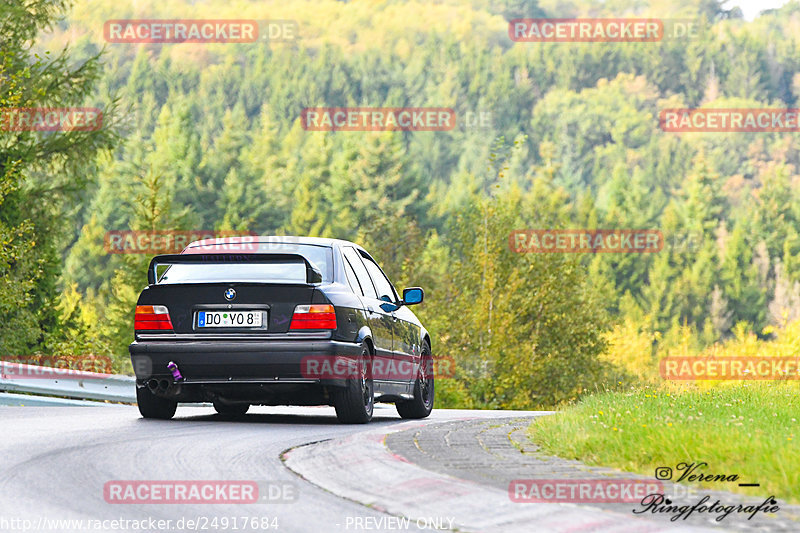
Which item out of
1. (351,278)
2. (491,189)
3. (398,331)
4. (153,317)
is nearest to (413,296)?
(398,331)

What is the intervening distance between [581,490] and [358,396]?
17.9 feet

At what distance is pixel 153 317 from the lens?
11688mm

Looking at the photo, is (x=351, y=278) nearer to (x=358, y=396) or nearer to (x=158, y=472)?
(x=358, y=396)

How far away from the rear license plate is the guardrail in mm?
5271

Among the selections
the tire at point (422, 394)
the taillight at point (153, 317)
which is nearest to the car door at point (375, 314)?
the tire at point (422, 394)

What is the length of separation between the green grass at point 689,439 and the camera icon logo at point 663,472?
1.9 inches

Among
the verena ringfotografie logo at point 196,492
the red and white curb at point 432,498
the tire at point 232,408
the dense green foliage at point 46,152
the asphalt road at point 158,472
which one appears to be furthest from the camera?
the dense green foliage at point 46,152

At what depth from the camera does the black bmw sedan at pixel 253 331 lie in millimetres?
11430

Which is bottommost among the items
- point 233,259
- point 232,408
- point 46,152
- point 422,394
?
point 232,408

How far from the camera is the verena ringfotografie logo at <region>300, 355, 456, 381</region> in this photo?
11.4 metres

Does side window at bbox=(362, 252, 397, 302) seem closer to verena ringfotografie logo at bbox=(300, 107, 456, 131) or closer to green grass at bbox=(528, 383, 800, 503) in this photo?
green grass at bbox=(528, 383, 800, 503)

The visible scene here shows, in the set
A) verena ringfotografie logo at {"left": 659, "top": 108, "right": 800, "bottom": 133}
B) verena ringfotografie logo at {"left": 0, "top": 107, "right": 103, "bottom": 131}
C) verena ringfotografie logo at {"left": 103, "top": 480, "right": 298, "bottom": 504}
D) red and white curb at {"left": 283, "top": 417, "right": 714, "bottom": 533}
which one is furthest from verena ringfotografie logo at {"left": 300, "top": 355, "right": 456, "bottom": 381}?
verena ringfotografie logo at {"left": 659, "top": 108, "right": 800, "bottom": 133}

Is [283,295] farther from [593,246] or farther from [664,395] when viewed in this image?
[593,246]

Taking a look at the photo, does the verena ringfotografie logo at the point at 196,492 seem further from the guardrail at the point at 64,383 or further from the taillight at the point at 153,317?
the guardrail at the point at 64,383
